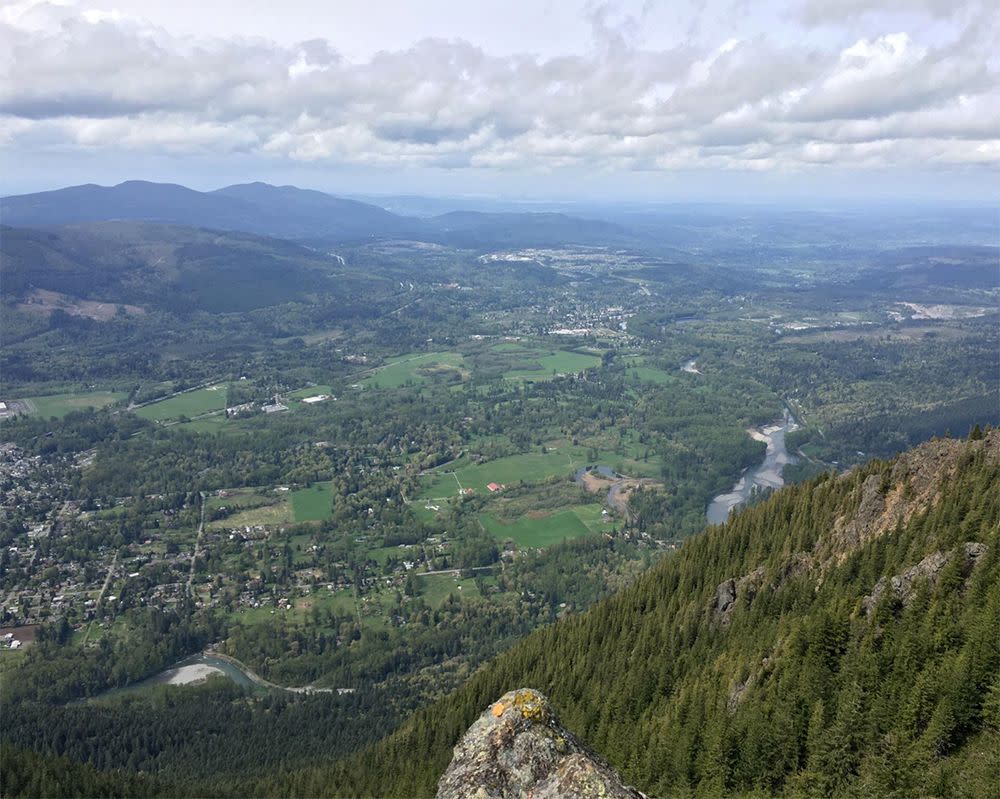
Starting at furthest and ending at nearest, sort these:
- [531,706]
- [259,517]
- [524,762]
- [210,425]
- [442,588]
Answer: [210,425] → [259,517] → [442,588] → [531,706] → [524,762]

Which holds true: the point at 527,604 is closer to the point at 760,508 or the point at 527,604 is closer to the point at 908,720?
the point at 760,508

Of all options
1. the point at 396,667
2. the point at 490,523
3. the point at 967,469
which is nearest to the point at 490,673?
the point at 396,667

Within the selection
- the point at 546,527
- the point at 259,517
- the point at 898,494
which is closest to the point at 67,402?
the point at 259,517

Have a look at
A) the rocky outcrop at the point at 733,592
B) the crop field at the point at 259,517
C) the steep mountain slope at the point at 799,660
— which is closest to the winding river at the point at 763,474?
the steep mountain slope at the point at 799,660

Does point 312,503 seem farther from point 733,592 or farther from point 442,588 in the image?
point 733,592

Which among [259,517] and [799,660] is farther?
[259,517]

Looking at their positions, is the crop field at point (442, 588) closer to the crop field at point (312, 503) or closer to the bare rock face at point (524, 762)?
the crop field at point (312, 503)
